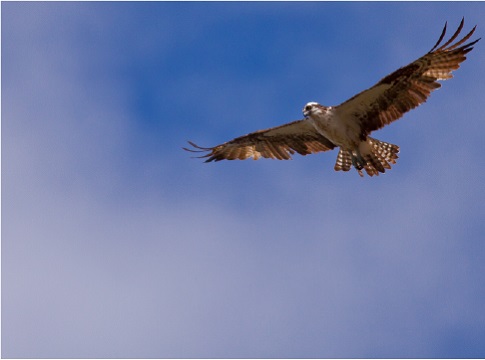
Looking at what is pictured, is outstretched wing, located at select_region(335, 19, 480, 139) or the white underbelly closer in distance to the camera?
outstretched wing, located at select_region(335, 19, 480, 139)

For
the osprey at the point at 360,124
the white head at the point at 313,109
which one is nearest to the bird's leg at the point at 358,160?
the osprey at the point at 360,124

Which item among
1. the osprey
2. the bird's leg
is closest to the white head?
the osprey

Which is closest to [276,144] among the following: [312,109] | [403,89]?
[312,109]

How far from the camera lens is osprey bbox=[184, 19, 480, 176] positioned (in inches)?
795

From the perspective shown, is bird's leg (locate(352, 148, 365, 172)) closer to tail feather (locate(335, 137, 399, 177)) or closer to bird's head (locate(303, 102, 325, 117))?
tail feather (locate(335, 137, 399, 177))

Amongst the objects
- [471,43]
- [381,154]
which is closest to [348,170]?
[381,154]

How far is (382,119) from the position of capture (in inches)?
834

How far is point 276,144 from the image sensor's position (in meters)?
22.8

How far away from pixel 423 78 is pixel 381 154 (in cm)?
194

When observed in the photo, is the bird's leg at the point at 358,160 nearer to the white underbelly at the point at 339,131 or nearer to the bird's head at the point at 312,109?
the white underbelly at the point at 339,131

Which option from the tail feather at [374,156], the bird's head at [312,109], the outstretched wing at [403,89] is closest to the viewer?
the outstretched wing at [403,89]

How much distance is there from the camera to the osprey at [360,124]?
20.2 metres

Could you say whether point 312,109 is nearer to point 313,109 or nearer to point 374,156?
point 313,109

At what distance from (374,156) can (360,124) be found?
0.70 meters
